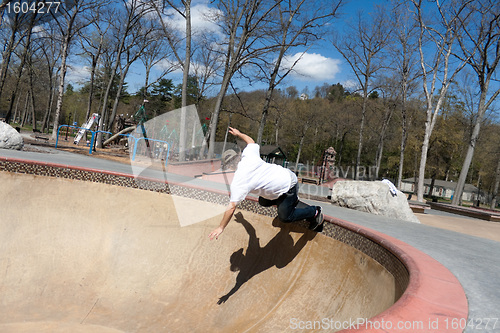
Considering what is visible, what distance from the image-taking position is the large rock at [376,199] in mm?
8328

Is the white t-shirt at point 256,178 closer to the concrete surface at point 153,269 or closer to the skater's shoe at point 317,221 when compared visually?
the skater's shoe at point 317,221

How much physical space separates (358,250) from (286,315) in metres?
1.08

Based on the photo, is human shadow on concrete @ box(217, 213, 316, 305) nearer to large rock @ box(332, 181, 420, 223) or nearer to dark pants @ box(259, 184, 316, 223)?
dark pants @ box(259, 184, 316, 223)

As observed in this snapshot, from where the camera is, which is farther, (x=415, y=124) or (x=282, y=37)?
(x=415, y=124)

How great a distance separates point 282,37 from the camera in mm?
19109

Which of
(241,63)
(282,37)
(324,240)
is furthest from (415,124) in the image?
(324,240)

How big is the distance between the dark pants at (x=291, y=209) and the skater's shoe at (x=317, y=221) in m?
0.09

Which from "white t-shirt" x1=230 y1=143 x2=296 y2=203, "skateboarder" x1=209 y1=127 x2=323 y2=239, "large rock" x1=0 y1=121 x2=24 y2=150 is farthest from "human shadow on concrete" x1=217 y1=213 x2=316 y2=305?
"large rock" x1=0 y1=121 x2=24 y2=150

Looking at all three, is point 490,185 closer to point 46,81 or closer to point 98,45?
point 98,45

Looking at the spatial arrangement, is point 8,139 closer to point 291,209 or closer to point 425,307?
point 291,209

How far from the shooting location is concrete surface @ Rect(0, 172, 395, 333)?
11.6ft

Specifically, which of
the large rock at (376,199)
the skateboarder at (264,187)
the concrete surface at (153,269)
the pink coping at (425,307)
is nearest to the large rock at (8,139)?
the concrete surface at (153,269)

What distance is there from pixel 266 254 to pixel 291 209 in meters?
0.93

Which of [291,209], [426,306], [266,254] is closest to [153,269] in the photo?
[266,254]
